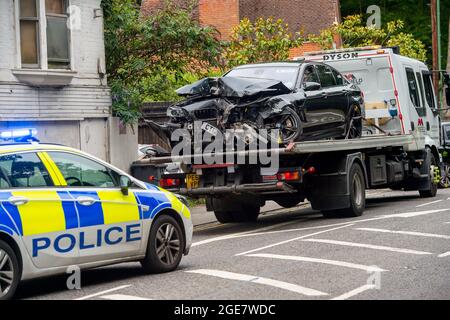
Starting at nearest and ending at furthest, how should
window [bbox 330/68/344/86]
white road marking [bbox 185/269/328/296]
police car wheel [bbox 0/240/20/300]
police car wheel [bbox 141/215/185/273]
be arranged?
police car wheel [bbox 0/240/20/300] → white road marking [bbox 185/269/328/296] → police car wheel [bbox 141/215/185/273] → window [bbox 330/68/344/86]

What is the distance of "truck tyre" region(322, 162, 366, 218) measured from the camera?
17.5m

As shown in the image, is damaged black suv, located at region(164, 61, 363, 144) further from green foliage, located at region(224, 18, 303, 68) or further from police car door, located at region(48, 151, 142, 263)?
green foliage, located at region(224, 18, 303, 68)

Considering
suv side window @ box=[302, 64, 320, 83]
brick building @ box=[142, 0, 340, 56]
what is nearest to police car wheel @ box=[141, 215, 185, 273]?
suv side window @ box=[302, 64, 320, 83]

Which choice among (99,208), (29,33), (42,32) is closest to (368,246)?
(99,208)

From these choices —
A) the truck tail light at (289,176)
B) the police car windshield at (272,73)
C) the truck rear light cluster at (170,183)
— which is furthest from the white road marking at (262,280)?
the police car windshield at (272,73)

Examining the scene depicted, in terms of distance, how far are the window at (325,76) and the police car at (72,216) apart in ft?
21.9

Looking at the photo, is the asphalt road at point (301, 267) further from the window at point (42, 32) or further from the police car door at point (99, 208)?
the window at point (42, 32)

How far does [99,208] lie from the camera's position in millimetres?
10570

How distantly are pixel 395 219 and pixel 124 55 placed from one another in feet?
31.4

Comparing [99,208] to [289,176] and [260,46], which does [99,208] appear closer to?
[289,176]

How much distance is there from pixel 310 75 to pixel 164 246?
674 centimetres

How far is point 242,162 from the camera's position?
15750 mm

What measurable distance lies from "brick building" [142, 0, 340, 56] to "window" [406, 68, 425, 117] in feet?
77.2

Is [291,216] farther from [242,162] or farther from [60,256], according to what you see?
[60,256]
